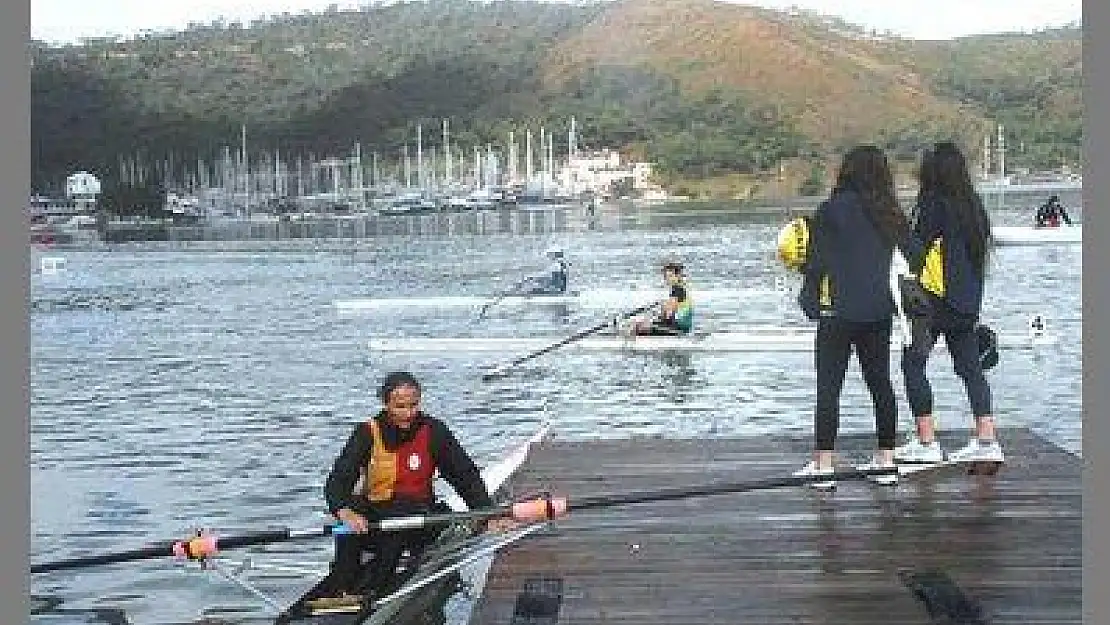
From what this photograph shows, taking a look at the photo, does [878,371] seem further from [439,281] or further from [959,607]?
[439,281]

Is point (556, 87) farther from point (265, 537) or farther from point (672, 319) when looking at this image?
point (265, 537)

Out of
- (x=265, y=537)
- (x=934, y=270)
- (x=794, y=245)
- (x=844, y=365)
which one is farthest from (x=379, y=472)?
(x=934, y=270)

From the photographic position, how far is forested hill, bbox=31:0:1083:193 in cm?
11731

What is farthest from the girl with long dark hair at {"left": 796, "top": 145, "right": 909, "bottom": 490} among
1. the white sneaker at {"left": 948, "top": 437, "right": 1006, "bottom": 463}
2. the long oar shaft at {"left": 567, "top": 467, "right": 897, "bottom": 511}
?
the white sneaker at {"left": 948, "top": 437, "right": 1006, "bottom": 463}

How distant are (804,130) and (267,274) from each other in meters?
58.1

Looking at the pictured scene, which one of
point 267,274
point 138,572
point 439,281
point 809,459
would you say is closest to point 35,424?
point 138,572

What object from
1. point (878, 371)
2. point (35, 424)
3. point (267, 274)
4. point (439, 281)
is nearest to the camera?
point (878, 371)

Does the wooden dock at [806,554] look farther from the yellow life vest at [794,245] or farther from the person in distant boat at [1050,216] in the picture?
the person in distant boat at [1050,216]

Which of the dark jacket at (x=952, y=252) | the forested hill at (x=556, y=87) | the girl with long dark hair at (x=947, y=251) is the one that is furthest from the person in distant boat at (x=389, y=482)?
the forested hill at (x=556, y=87)

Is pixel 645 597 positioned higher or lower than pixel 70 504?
higher

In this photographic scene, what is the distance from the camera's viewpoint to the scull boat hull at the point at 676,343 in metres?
20.6

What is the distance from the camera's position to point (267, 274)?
70.4 m

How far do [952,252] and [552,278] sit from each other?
70.4ft

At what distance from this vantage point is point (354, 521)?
6461mm
